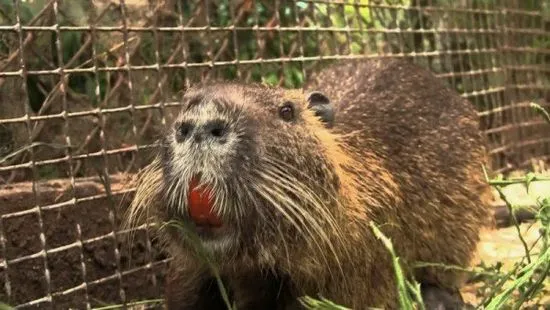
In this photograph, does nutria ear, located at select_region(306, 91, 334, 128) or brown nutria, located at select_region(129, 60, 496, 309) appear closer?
brown nutria, located at select_region(129, 60, 496, 309)

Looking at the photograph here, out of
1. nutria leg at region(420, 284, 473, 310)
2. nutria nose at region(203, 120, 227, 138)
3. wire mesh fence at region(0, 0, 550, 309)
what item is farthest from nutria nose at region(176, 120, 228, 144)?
nutria leg at region(420, 284, 473, 310)

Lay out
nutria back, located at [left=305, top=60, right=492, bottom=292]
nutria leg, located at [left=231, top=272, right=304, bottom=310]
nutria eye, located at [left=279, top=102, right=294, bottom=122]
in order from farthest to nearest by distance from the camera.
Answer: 1. nutria back, located at [left=305, top=60, right=492, bottom=292]
2. nutria leg, located at [left=231, top=272, right=304, bottom=310]
3. nutria eye, located at [left=279, top=102, right=294, bottom=122]

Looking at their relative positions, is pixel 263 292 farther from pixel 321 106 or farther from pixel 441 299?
pixel 441 299

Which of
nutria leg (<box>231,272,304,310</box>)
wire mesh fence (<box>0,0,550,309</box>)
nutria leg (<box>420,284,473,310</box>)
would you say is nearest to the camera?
nutria leg (<box>231,272,304,310</box>)

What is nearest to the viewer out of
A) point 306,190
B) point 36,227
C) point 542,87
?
point 306,190

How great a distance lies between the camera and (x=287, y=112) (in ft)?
7.38

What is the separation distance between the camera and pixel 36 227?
2949mm

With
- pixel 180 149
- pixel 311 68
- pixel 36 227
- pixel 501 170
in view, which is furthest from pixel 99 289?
pixel 501 170

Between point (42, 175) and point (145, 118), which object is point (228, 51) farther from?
point (42, 175)

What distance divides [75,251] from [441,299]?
4.78 ft

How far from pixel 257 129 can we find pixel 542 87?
4.39 m

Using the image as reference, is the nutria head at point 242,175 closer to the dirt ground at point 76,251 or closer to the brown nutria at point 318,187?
the brown nutria at point 318,187

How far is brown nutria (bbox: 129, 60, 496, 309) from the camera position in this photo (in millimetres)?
1923

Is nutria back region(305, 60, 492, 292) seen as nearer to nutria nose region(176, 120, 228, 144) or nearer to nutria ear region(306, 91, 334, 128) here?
nutria ear region(306, 91, 334, 128)
